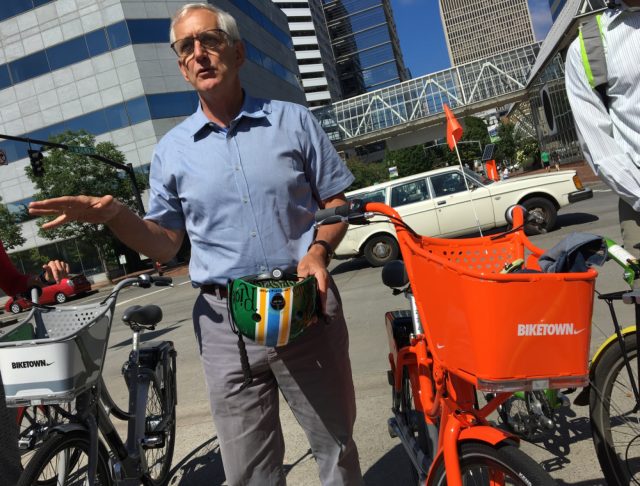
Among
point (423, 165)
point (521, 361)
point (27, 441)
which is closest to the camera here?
point (521, 361)

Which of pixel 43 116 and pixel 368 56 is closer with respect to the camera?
pixel 43 116

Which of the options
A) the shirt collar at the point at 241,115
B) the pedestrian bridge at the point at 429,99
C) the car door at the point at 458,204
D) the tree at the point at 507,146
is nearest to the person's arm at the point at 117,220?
the shirt collar at the point at 241,115

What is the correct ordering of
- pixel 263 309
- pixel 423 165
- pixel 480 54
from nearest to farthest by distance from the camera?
1. pixel 263 309
2. pixel 423 165
3. pixel 480 54

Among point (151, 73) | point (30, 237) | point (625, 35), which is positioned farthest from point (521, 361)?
point (30, 237)

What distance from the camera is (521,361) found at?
1.40m

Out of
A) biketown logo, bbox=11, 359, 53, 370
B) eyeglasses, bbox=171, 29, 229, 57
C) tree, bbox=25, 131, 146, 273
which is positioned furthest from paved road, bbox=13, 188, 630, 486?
tree, bbox=25, 131, 146, 273

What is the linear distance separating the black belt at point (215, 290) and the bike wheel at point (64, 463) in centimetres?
93

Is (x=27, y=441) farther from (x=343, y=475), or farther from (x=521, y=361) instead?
(x=521, y=361)

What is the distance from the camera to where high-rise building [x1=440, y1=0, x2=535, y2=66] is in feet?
618

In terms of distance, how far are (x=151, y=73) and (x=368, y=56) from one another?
12638cm

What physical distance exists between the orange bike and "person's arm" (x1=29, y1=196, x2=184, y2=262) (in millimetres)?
679

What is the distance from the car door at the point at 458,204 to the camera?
11.1 metres

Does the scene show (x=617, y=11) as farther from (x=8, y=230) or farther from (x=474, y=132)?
(x=474, y=132)

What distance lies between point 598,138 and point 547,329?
1.04m
